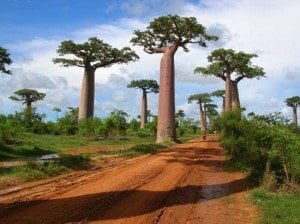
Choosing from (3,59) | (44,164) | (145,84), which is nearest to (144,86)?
(145,84)

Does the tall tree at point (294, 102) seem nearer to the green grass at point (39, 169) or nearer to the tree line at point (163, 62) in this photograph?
the tree line at point (163, 62)

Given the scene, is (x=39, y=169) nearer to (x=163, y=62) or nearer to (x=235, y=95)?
(x=163, y=62)

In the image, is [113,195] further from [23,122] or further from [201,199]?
[23,122]

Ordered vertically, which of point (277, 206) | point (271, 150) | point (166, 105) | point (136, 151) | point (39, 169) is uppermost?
point (166, 105)

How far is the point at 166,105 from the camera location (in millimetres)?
23906

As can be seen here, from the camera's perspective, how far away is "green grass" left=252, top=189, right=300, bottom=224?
7355 mm

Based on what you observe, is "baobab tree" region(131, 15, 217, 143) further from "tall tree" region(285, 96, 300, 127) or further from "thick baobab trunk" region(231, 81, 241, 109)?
"tall tree" region(285, 96, 300, 127)

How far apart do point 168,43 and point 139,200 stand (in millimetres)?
17503

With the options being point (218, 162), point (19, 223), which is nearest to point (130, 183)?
point (19, 223)

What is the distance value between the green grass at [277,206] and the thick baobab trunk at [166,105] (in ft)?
46.2

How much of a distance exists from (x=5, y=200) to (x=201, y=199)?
11.1 feet

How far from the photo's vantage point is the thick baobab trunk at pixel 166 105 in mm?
23922

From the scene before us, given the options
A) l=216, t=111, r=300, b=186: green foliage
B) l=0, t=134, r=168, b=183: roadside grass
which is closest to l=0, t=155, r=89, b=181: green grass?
l=0, t=134, r=168, b=183: roadside grass

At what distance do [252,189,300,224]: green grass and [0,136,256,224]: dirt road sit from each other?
0.73ft
